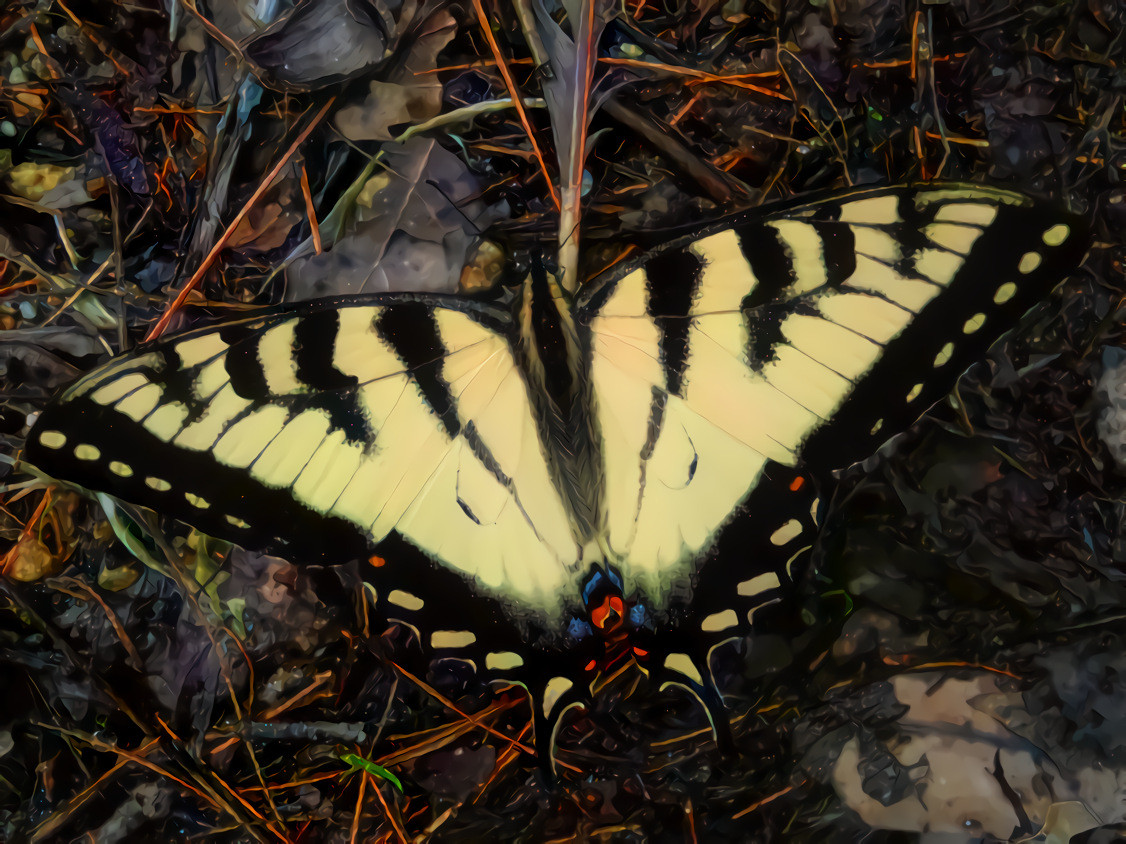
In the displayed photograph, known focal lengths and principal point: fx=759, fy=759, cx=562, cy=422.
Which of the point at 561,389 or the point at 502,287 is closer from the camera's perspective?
the point at 561,389

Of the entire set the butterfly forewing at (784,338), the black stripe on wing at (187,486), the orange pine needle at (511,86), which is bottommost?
the black stripe on wing at (187,486)

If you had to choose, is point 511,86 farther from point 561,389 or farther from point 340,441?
point 340,441

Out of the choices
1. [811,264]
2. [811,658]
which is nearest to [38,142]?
[811,264]

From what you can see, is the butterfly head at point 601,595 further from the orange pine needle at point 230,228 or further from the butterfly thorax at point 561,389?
the orange pine needle at point 230,228

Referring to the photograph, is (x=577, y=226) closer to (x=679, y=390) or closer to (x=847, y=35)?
(x=679, y=390)

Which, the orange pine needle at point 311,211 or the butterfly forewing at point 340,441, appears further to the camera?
the orange pine needle at point 311,211

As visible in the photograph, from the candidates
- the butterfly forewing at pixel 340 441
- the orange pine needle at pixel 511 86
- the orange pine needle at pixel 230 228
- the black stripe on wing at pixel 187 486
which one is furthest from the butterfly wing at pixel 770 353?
the orange pine needle at pixel 230 228

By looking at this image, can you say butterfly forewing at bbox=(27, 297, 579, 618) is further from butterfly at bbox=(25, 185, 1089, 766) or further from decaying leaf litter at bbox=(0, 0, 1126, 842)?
decaying leaf litter at bbox=(0, 0, 1126, 842)

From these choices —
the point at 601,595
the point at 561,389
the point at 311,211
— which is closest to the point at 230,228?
the point at 311,211
